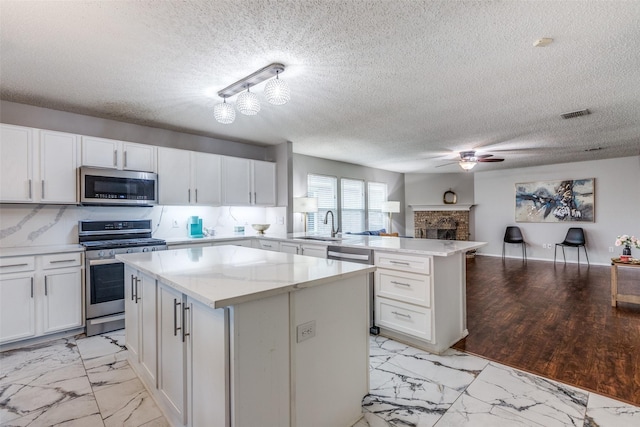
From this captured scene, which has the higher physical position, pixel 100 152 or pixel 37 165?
pixel 100 152

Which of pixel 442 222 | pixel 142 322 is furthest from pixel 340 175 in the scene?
pixel 142 322

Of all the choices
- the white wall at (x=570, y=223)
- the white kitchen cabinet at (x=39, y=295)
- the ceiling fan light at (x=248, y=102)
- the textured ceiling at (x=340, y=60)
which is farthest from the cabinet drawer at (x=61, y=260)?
the white wall at (x=570, y=223)

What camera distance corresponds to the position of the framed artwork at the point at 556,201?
698 cm

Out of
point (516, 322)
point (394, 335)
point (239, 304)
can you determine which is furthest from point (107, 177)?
point (516, 322)

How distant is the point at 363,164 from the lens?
737cm

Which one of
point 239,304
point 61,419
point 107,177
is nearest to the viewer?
point 239,304

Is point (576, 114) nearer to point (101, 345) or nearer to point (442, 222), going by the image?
point (442, 222)

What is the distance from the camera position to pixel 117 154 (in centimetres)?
357

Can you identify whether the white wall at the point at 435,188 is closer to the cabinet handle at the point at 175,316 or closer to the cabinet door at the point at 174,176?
the cabinet door at the point at 174,176

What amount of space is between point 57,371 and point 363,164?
6327 mm

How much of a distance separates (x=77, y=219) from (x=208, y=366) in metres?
3.20

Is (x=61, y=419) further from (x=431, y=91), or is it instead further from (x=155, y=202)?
(x=431, y=91)

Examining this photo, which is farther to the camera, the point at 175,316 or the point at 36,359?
the point at 36,359

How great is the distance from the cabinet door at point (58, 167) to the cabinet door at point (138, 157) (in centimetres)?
47
